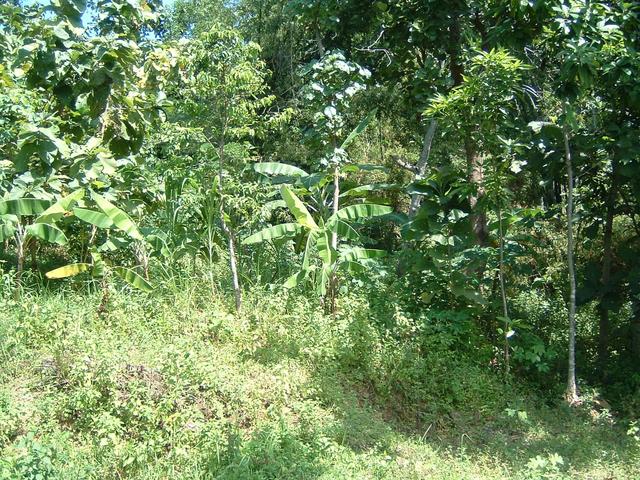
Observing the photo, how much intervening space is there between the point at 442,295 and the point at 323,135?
2.35 m

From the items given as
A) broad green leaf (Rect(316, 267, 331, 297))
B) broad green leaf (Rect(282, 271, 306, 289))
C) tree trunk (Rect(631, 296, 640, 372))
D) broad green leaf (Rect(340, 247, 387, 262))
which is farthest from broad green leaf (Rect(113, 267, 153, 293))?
tree trunk (Rect(631, 296, 640, 372))

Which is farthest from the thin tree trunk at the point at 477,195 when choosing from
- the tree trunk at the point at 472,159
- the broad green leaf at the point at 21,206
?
the broad green leaf at the point at 21,206

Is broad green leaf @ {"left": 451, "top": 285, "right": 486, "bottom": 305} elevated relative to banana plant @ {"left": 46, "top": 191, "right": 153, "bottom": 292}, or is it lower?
lower

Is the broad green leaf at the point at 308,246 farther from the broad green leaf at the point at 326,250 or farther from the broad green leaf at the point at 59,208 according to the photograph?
the broad green leaf at the point at 59,208

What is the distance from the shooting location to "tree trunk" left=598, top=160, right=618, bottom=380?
747 cm

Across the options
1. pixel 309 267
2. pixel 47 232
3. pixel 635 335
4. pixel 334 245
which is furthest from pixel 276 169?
pixel 635 335

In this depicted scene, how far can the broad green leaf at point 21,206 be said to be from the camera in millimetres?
5941

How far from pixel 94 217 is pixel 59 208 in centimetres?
32

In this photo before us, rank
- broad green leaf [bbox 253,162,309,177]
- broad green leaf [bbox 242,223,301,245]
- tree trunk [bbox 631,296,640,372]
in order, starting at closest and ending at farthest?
tree trunk [bbox 631,296,640,372]
broad green leaf [bbox 242,223,301,245]
broad green leaf [bbox 253,162,309,177]

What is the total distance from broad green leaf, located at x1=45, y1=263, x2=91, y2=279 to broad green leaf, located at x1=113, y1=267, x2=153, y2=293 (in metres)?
0.32

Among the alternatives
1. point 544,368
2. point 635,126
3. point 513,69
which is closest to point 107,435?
point 544,368

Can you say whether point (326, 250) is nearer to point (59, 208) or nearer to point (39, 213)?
point (59, 208)

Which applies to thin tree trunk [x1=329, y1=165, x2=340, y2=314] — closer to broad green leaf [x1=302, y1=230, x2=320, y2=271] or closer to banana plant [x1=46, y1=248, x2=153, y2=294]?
broad green leaf [x1=302, y1=230, x2=320, y2=271]

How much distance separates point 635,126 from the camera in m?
7.25
